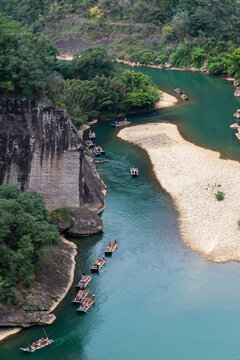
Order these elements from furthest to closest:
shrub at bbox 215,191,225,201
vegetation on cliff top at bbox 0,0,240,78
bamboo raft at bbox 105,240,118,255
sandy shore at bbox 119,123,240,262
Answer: vegetation on cliff top at bbox 0,0,240,78 < shrub at bbox 215,191,225,201 < sandy shore at bbox 119,123,240,262 < bamboo raft at bbox 105,240,118,255

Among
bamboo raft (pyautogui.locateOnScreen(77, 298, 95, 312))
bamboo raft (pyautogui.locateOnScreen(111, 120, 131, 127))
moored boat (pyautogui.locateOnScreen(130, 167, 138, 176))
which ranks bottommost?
bamboo raft (pyautogui.locateOnScreen(77, 298, 95, 312))

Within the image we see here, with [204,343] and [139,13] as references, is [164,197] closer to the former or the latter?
[204,343]

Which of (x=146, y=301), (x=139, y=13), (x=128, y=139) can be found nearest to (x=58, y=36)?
(x=139, y=13)

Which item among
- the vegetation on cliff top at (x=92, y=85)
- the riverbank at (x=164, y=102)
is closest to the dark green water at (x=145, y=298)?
the vegetation on cliff top at (x=92, y=85)

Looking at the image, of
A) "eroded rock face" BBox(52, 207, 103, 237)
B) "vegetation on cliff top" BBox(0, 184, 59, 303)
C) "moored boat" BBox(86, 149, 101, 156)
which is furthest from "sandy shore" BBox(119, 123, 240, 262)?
"vegetation on cliff top" BBox(0, 184, 59, 303)

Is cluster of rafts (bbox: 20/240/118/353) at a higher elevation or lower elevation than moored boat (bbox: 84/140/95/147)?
lower

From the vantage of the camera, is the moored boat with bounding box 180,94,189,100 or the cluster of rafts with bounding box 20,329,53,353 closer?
the cluster of rafts with bounding box 20,329,53,353

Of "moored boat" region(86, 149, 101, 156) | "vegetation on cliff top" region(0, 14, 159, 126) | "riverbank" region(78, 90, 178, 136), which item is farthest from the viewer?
"riverbank" region(78, 90, 178, 136)

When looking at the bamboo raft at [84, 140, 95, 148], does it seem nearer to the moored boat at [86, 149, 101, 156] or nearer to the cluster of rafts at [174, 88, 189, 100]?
the moored boat at [86, 149, 101, 156]
